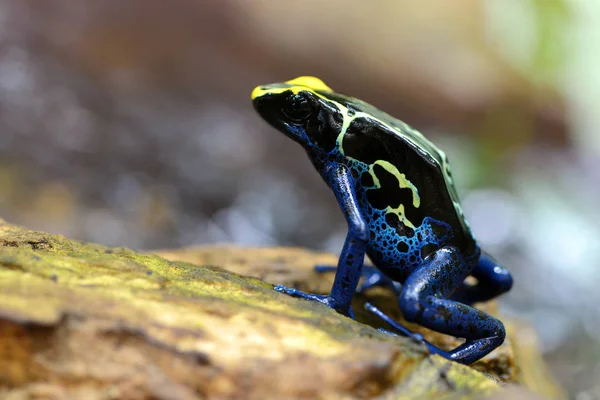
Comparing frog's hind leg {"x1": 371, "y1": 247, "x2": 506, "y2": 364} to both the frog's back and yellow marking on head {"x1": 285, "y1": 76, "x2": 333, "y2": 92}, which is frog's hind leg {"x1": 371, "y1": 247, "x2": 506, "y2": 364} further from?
yellow marking on head {"x1": 285, "y1": 76, "x2": 333, "y2": 92}

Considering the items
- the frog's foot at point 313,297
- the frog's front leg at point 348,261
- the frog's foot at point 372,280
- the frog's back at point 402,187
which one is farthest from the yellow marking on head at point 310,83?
the frog's foot at point 372,280

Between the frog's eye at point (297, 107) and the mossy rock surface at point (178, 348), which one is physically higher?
the frog's eye at point (297, 107)

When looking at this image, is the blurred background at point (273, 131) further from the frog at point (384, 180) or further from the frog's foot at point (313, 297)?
the frog's foot at point (313, 297)

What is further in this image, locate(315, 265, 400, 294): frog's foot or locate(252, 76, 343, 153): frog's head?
locate(315, 265, 400, 294): frog's foot

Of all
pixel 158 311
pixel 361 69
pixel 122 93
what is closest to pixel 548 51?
pixel 361 69

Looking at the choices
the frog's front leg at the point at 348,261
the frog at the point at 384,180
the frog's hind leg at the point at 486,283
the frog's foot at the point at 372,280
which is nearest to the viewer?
the frog's front leg at the point at 348,261

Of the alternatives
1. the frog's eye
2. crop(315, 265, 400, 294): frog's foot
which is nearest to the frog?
the frog's eye

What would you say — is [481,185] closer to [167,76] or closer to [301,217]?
[301,217]

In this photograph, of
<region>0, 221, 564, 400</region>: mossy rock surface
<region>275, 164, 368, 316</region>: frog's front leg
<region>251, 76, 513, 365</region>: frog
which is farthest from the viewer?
<region>251, 76, 513, 365</region>: frog

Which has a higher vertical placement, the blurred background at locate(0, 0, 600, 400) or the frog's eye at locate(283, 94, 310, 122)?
the blurred background at locate(0, 0, 600, 400)

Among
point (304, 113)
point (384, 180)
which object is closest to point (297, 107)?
point (304, 113)
